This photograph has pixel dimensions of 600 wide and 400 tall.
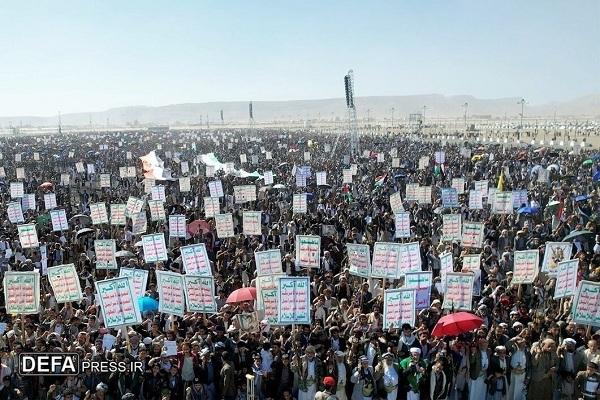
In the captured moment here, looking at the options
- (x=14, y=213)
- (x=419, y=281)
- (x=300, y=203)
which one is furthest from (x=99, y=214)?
(x=419, y=281)

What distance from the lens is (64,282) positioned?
408 inches

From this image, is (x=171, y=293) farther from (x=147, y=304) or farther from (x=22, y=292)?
(x=22, y=292)

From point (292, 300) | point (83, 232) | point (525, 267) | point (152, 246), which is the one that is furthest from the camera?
point (83, 232)

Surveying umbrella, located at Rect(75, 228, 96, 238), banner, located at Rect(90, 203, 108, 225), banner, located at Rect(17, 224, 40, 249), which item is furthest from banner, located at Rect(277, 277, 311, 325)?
banner, located at Rect(90, 203, 108, 225)

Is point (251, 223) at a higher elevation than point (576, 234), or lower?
higher

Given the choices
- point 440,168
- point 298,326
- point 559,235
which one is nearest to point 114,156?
point 440,168

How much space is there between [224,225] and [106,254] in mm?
3190

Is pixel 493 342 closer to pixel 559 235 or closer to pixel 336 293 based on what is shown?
pixel 336 293

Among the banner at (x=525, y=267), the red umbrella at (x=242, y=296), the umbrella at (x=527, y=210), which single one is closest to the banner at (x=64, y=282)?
the red umbrella at (x=242, y=296)

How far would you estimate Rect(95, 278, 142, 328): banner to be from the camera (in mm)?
8562

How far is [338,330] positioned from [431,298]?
3079 mm

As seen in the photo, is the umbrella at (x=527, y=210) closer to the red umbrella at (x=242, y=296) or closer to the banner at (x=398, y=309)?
the red umbrella at (x=242, y=296)

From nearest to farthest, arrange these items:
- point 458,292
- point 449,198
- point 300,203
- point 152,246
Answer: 1. point 458,292
2. point 152,246
3. point 300,203
4. point 449,198

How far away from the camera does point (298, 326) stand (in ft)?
30.1
